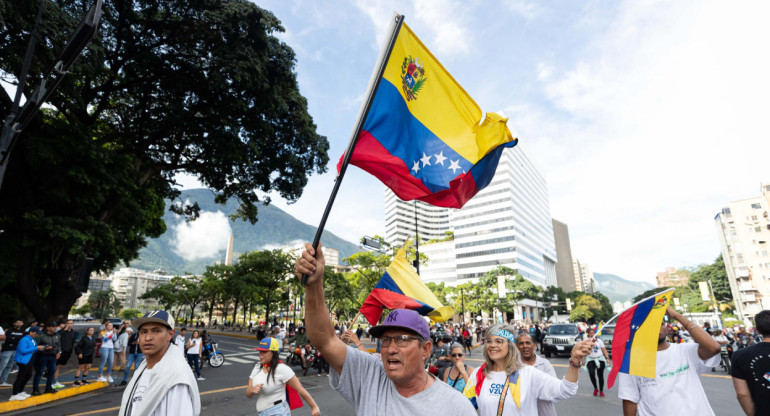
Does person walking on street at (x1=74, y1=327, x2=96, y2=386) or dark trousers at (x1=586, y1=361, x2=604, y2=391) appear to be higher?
person walking on street at (x1=74, y1=327, x2=96, y2=386)

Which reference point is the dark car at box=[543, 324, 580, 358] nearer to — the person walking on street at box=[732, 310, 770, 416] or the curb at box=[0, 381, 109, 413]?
the person walking on street at box=[732, 310, 770, 416]

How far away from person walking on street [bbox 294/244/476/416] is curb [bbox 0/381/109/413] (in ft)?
35.1

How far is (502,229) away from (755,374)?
100383 millimetres

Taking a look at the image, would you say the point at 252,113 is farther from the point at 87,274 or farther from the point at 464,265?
the point at 464,265

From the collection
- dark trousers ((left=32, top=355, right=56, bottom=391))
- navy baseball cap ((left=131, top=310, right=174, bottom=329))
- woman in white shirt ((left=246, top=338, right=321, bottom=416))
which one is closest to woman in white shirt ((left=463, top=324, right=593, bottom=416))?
woman in white shirt ((left=246, top=338, right=321, bottom=416))

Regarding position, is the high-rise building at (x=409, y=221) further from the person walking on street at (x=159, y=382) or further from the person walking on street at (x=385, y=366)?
the person walking on street at (x=385, y=366)

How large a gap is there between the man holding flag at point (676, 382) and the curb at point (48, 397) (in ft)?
39.2

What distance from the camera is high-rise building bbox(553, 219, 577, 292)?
163875 mm

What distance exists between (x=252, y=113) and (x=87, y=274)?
8.77 m

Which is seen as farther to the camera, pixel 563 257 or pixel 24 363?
pixel 563 257

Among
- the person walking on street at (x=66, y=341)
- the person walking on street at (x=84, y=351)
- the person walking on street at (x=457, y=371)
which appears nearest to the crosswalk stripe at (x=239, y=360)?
the person walking on street at (x=84, y=351)

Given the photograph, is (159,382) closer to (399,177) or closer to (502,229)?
(399,177)

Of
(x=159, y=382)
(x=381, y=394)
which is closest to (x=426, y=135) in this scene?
(x=381, y=394)

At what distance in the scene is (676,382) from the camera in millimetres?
3705
